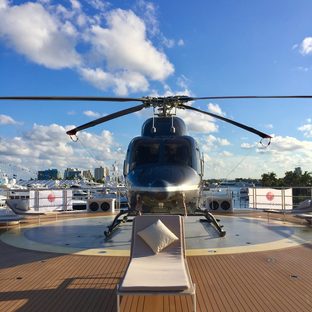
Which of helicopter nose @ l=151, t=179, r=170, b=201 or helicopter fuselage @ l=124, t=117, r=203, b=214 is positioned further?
helicopter fuselage @ l=124, t=117, r=203, b=214

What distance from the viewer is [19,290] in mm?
5539

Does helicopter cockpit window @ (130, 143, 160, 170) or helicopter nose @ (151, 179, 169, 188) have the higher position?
helicopter cockpit window @ (130, 143, 160, 170)

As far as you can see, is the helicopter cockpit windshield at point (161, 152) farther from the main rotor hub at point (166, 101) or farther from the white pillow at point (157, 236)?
the white pillow at point (157, 236)

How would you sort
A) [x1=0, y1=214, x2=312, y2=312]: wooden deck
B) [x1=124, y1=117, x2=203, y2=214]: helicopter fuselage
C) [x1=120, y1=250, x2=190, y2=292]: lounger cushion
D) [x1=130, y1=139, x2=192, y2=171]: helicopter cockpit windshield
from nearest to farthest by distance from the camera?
[x1=120, y1=250, x2=190, y2=292]: lounger cushion
[x1=0, y1=214, x2=312, y2=312]: wooden deck
[x1=124, y1=117, x2=203, y2=214]: helicopter fuselage
[x1=130, y1=139, x2=192, y2=171]: helicopter cockpit windshield

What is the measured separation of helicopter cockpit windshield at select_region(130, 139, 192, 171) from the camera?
9.57 m

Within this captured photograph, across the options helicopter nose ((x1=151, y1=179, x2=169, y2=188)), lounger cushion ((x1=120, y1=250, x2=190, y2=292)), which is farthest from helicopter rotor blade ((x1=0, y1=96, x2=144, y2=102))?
lounger cushion ((x1=120, y1=250, x2=190, y2=292))

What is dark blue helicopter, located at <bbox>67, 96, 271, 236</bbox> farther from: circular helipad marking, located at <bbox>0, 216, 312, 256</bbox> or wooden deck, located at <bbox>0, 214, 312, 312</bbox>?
wooden deck, located at <bbox>0, 214, 312, 312</bbox>

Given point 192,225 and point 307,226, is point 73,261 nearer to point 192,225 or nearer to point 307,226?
point 192,225

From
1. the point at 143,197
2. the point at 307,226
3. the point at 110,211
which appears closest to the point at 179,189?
the point at 143,197

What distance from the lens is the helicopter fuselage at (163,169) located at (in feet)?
27.4

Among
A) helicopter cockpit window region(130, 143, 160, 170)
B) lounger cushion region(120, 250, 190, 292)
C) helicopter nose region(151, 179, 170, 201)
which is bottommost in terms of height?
lounger cushion region(120, 250, 190, 292)

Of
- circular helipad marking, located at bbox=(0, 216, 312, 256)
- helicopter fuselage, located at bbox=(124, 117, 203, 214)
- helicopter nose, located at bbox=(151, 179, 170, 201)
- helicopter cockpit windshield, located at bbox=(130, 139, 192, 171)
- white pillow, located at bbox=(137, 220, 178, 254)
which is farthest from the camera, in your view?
helicopter cockpit windshield, located at bbox=(130, 139, 192, 171)

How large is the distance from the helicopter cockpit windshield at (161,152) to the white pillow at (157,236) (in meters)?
3.44

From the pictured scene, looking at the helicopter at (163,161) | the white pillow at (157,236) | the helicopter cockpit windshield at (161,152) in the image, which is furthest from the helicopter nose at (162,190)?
the white pillow at (157,236)
